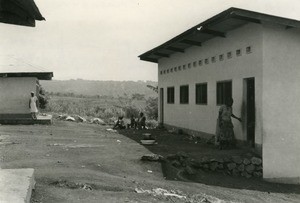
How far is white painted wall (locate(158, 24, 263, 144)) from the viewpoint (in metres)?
11.9

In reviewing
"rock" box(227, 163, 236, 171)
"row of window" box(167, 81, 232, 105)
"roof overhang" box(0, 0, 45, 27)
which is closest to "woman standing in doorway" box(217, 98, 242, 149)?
"row of window" box(167, 81, 232, 105)

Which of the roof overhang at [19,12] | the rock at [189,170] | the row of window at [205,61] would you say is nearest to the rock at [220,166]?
the rock at [189,170]

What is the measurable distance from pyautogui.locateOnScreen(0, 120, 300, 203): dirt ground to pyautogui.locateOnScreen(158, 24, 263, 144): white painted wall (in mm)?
1202

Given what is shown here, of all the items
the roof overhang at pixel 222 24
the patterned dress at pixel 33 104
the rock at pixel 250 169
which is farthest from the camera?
the patterned dress at pixel 33 104

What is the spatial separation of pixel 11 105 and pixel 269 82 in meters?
15.6

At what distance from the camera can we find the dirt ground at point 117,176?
757 centimetres

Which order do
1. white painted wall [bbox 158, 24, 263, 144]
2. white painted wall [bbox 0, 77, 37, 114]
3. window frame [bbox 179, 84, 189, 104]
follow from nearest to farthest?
white painted wall [bbox 158, 24, 263, 144] → window frame [bbox 179, 84, 189, 104] → white painted wall [bbox 0, 77, 37, 114]

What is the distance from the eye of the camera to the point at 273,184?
36.9 feet

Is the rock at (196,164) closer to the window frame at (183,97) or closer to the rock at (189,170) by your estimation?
the rock at (189,170)

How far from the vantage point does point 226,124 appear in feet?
42.4

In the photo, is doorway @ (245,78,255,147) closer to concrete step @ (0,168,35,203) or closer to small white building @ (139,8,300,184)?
small white building @ (139,8,300,184)

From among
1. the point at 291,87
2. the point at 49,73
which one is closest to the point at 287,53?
the point at 291,87

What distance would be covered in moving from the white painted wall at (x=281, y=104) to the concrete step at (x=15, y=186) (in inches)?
279

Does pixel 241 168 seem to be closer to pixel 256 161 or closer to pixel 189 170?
pixel 256 161
